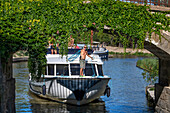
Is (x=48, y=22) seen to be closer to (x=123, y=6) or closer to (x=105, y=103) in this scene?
(x=123, y=6)

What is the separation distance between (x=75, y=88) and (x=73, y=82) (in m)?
0.43

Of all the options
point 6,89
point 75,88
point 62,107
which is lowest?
point 62,107

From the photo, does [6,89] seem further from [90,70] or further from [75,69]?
[90,70]

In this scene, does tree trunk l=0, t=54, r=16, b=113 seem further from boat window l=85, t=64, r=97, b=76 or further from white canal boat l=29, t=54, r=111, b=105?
boat window l=85, t=64, r=97, b=76

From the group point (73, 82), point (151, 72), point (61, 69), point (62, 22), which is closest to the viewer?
point (62, 22)

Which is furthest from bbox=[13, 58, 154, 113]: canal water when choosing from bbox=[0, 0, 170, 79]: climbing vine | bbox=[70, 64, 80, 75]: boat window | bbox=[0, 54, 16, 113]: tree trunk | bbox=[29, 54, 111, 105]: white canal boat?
bbox=[0, 0, 170, 79]: climbing vine

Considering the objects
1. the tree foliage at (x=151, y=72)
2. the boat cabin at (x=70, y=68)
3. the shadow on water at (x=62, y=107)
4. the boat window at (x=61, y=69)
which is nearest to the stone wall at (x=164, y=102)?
the shadow on water at (x=62, y=107)

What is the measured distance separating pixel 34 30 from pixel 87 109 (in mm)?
9095

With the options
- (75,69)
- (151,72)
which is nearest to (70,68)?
(75,69)

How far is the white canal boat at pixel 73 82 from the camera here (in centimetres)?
1838

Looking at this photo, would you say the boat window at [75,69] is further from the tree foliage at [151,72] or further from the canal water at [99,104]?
the tree foliage at [151,72]

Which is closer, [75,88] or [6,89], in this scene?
[6,89]

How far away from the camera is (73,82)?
1827 cm

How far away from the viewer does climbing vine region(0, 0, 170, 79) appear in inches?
400
